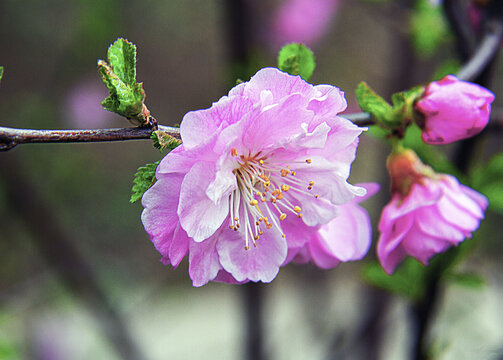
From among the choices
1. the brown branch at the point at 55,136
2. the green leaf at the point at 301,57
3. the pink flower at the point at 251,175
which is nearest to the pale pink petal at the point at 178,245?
the pink flower at the point at 251,175

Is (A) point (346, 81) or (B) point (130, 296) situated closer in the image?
(B) point (130, 296)

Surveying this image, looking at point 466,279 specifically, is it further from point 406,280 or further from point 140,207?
point 140,207

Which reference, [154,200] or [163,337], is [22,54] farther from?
[154,200]

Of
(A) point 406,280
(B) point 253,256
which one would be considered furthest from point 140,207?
(B) point 253,256

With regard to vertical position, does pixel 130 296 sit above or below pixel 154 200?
below

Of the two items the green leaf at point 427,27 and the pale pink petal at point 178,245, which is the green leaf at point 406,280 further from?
the green leaf at point 427,27

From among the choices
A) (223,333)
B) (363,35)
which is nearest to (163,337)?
(223,333)

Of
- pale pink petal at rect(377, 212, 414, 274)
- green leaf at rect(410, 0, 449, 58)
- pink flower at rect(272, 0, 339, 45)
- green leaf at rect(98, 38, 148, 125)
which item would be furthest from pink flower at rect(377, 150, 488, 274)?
pink flower at rect(272, 0, 339, 45)
